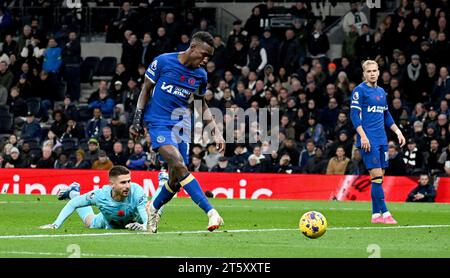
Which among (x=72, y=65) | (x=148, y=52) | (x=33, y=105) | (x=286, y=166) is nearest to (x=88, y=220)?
(x=286, y=166)

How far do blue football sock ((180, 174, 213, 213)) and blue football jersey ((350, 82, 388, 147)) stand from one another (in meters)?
4.21

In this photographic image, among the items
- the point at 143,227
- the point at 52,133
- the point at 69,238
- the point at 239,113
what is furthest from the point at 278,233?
the point at 52,133

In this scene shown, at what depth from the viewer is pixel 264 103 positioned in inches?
1199

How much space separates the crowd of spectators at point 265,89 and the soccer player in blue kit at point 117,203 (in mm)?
13053

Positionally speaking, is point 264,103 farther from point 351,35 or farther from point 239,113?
point 351,35

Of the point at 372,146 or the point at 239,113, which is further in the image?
the point at 239,113

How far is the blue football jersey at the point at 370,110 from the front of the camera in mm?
17328

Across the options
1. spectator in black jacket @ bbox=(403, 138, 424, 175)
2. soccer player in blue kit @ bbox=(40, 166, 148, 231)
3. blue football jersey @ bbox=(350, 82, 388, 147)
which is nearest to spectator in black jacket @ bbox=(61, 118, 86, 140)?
spectator in black jacket @ bbox=(403, 138, 424, 175)

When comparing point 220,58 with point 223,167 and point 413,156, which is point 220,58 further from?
point 413,156

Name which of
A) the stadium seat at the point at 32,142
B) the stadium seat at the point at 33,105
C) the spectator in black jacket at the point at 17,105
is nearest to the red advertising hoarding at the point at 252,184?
the stadium seat at the point at 32,142

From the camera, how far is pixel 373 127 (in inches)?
684

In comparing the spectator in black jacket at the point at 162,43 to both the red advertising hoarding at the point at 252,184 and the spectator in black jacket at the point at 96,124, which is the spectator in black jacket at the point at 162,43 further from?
the red advertising hoarding at the point at 252,184

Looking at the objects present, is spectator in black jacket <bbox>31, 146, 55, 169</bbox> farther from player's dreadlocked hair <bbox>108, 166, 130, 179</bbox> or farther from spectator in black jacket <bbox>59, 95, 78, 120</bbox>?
player's dreadlocked hair <bbox>108, 166, 130, 179</bbox>

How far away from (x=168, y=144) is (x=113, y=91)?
62.7ft
